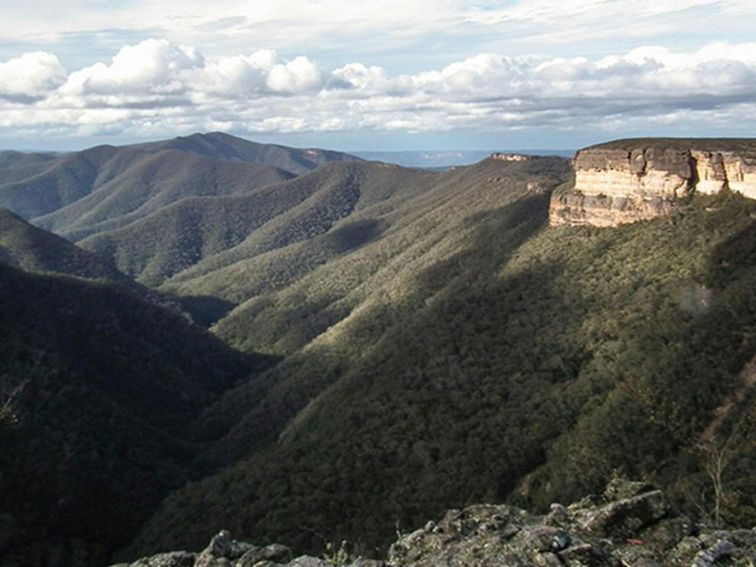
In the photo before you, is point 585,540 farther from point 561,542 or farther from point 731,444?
point 731,444

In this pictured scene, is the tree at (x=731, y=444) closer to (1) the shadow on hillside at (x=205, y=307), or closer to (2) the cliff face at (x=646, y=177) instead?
(2) the cliff face at (x=646, y=177)

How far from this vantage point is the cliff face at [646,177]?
55281mm

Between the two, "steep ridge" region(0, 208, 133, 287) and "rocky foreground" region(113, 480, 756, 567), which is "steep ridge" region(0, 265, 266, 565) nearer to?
"rocky foreground" region(113, 480, 756, 567)

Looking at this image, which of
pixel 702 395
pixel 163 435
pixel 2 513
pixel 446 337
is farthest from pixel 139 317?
pixel 702 395

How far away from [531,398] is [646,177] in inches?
1126

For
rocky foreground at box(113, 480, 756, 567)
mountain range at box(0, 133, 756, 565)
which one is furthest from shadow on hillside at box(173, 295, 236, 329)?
rocky foreground at box(113, 480, 756, 567)

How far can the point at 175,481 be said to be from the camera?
6225cm

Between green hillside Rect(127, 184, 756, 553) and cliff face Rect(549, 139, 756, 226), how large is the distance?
1903mm

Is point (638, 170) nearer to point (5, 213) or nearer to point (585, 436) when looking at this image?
point (585, 436)

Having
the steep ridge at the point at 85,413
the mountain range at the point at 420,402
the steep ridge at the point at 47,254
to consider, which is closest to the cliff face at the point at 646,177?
the mountain range at the point at 420,402

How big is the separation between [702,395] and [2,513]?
48478 millimetres

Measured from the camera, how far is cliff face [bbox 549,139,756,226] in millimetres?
55281

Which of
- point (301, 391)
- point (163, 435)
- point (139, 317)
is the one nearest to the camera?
point (163, 435)

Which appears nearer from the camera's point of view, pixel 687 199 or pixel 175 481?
pixel 687 199
